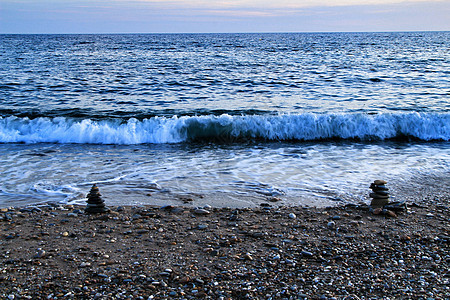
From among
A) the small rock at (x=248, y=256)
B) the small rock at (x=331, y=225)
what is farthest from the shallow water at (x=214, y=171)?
the small rock at (x=248, y=256)

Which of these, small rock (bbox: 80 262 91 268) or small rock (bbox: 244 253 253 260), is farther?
small rock (bbox: 244 253 253 260)

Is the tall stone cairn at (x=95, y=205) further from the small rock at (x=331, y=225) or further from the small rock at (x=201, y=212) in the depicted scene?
the small rock at (x=331, y=225)

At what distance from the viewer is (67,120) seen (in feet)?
39.3

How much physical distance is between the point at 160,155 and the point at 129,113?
4.97 m

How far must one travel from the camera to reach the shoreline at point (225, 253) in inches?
132

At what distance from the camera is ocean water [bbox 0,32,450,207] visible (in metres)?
6.43

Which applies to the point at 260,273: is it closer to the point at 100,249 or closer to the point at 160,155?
the point at 100,249

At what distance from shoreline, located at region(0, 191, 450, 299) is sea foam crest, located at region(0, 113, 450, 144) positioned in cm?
545

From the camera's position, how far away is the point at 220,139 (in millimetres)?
10773

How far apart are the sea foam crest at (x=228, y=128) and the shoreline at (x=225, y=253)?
5.45 m

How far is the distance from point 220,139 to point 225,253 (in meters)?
6.88

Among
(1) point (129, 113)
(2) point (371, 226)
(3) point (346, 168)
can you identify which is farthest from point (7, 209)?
(1) point (129, 113)

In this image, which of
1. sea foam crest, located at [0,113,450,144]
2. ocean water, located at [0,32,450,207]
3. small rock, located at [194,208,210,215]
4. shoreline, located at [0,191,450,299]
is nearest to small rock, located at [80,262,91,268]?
shoreline, located at [0,191,450,299]

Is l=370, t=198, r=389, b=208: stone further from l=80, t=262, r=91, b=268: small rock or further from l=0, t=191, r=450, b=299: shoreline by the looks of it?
l=80, t=262, r=91, b=268: small rock
